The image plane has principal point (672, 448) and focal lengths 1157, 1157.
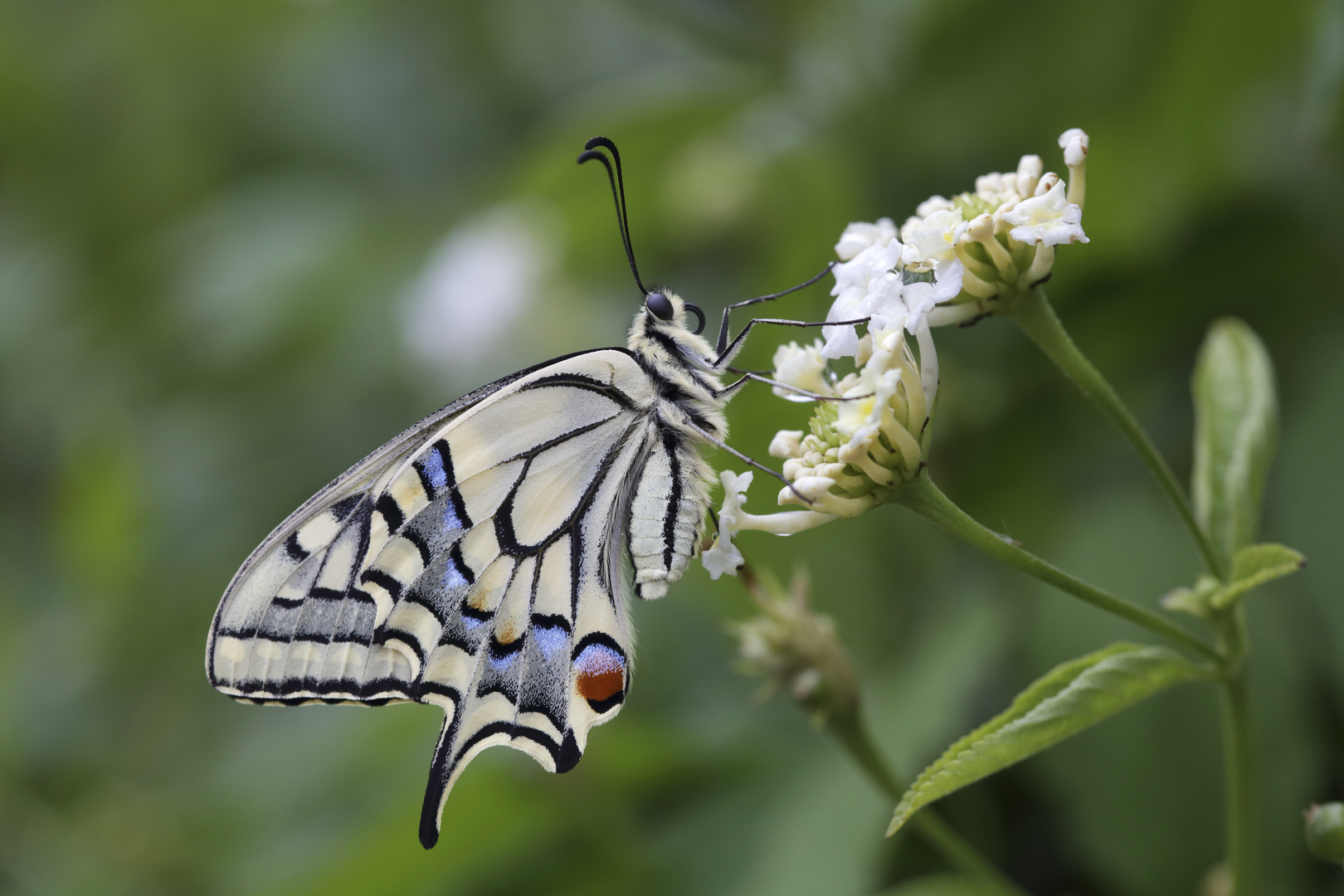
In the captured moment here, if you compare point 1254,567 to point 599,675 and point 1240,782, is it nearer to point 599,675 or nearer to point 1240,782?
point 1240,782

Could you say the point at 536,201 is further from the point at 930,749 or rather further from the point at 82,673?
the point at 82,673

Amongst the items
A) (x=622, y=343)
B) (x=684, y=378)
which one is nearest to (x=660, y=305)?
(x=684, y=378)

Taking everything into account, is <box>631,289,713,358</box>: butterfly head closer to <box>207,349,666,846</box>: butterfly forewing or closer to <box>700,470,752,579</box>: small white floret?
<box>207,349,666,846</box>: butterfly forewing

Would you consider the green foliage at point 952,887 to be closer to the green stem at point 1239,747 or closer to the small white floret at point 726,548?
the green stem at point 1239,747

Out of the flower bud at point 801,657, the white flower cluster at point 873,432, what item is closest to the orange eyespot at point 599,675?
the flower bud at point 801,657

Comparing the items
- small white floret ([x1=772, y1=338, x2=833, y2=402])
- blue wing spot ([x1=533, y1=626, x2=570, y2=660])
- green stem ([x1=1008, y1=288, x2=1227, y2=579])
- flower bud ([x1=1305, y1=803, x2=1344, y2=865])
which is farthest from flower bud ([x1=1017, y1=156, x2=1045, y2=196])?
blue wing spot ([x1=533, y1=626, x2=570, y2=660])
